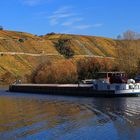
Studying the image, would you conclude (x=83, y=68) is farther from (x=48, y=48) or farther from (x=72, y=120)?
(x=48, y=48)

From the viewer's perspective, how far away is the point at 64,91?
73188mm

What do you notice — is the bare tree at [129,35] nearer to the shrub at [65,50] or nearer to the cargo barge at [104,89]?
the cargo barge at [104,89]

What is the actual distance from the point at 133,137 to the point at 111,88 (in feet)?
121

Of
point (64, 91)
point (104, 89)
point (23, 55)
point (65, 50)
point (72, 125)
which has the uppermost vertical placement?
point (65, 50)

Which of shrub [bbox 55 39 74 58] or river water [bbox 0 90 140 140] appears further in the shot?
shrub [bbox 55 39 74 58]

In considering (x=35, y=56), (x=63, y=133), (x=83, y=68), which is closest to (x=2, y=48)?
(x=35, y=56)

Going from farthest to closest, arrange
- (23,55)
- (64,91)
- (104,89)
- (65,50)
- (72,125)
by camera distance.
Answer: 1. (65,50)
2. (23,55)
3. (64,91)
4. (104,89)
5. (72,125)

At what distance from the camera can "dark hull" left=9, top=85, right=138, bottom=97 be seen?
62.2 metres

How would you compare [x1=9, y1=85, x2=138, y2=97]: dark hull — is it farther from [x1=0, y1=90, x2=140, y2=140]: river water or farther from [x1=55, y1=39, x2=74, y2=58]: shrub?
[x1=55, y1=39, x2=74, y2=58]: shrub

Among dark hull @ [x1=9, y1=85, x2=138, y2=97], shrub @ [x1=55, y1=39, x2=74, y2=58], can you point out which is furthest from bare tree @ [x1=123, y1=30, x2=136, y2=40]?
shrub @ [x1=55, y1=39, x2=74, y2=58]

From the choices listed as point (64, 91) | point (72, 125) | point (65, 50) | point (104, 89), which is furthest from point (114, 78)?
point (65, 50)

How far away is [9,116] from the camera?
3850 cm

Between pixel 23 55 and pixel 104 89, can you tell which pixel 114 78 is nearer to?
pixel 104 89

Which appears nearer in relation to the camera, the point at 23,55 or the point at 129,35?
the point at 129,35
